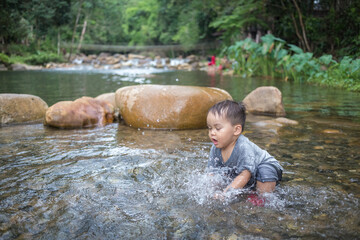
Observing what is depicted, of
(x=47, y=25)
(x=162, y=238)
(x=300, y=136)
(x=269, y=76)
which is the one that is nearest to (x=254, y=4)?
(x=269, y=76)

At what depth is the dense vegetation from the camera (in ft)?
44.5

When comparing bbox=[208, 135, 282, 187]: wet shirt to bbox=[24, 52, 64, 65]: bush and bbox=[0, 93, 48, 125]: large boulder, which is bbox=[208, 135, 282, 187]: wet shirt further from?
bbox=[24, 52, 64, 65]: bush

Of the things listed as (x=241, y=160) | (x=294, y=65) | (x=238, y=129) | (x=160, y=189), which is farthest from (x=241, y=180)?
(x=294, y=65)

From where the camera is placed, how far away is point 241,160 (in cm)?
272

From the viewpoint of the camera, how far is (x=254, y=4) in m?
16.8

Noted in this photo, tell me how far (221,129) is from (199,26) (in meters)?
32.5

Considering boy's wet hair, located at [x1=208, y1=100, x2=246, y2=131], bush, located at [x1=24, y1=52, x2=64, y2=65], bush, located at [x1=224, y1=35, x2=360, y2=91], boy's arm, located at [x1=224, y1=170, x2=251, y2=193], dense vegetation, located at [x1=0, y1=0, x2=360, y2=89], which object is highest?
dense vegetation, located at [x1=0, y1=0, x2=360, y2=89]

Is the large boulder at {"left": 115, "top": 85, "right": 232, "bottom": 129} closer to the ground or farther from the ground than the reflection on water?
farther from the ground

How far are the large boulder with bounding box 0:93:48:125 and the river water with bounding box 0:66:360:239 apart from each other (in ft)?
3.18

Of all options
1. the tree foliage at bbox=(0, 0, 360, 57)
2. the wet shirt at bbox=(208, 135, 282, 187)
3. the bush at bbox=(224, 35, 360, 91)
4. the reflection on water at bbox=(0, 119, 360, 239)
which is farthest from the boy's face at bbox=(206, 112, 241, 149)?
the tree foliage at bbox=(0, 0, 360, 57)

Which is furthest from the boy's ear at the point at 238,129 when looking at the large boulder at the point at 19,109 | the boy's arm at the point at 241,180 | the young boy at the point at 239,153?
the large boulder at the point at 19,109

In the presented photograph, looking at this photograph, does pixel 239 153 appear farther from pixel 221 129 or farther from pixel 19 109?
pixel 19 109

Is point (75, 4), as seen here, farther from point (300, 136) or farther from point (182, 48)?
point (300, 136)

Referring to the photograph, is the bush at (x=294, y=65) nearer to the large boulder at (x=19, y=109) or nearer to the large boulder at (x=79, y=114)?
the large boulder at (x=79, y=114)
